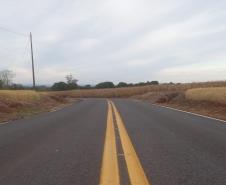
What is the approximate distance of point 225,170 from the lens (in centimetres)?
568

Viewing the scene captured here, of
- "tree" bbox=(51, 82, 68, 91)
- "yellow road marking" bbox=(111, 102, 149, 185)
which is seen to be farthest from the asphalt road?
"tree" bbox=(51, 82, 68, 91)

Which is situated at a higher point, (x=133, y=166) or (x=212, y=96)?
(x=212, y=96)

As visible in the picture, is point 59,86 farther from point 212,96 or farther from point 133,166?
point 133,166

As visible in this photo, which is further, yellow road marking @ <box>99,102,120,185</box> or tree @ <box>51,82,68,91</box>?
tree @ <box>51,82,68,91</box>

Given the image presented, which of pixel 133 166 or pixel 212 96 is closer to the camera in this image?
pixel 133 166

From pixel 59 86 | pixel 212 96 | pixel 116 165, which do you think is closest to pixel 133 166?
pixel 116 165

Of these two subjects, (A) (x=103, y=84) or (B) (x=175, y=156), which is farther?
(A) (x=103, y=84)

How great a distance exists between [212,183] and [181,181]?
398mm

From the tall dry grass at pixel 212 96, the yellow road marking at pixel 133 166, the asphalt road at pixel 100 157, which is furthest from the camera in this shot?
the tall dry grass at pixel 212 96

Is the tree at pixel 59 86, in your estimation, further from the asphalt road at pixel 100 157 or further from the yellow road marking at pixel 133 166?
the yellow road marking at pixel 133 166

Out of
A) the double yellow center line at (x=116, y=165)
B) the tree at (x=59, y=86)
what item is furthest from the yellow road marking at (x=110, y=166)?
the tree at (x=59, y=86)

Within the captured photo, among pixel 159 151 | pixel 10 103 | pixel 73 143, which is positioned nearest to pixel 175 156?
pixel 159 151

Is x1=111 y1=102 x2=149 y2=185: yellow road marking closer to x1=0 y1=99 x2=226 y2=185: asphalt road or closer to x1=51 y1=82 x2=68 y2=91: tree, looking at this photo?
x1=0 y1=99 x2=226 y2=185: asphalt road

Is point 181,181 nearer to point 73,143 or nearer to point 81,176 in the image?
point 81,176
